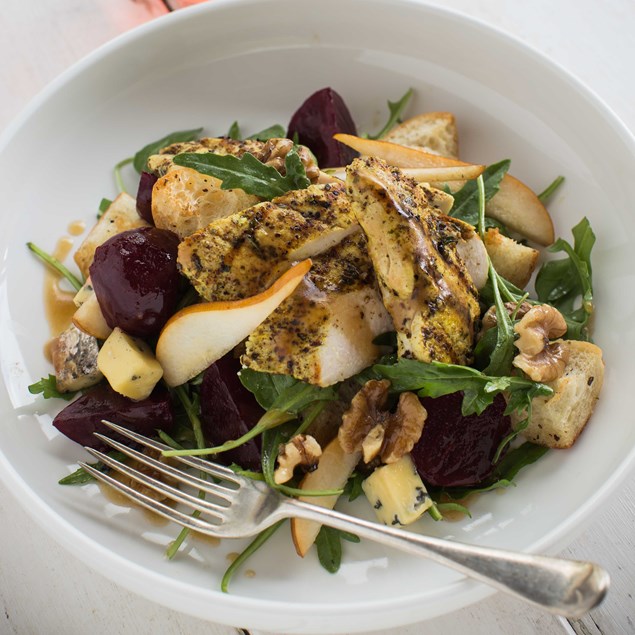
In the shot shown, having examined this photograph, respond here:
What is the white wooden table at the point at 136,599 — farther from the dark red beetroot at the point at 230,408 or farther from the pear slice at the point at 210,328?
the pear slice at the point at 210,328

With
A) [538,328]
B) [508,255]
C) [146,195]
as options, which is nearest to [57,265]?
[146,195]

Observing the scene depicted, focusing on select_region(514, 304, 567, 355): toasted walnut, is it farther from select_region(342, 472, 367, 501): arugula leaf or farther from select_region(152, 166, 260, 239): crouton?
select_region(152, 166, 260, 239): crouton

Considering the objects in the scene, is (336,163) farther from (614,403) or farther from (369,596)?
(369,596)

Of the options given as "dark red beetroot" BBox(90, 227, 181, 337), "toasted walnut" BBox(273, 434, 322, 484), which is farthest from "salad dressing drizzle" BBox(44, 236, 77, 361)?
"toasted walnut" BBox(273, 434, 322, 484)

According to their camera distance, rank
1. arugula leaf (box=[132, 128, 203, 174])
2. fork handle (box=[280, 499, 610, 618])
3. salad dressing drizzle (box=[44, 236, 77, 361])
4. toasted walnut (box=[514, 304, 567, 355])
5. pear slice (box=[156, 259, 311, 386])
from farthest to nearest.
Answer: arugula leaf (box=[132, 128, 203, 174])
salad dressing drizzle (box=[44, 236, 77, 361])
toasted walnut (box=[514, 304, 567, 355])
pear slice (box=[156, 259, 311, 386])
fork handle (box=[280, 499, 610, 618])

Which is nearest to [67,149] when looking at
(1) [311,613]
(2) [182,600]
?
(2) [182,600]
